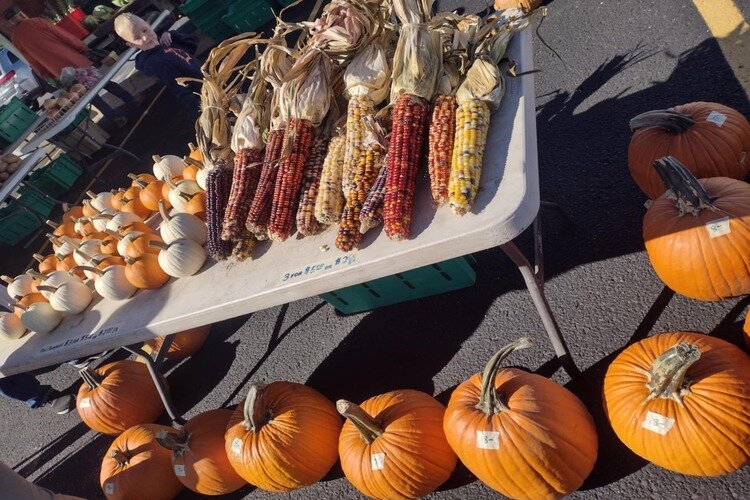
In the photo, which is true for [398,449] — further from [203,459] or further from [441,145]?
[441,145]

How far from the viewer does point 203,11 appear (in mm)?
8359

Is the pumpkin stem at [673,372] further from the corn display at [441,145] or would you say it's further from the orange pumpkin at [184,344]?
the orange pumpkin at [184,344]

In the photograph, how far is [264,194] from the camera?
2695 mm

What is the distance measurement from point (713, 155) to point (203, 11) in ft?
26.6

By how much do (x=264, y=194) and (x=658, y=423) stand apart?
216cm

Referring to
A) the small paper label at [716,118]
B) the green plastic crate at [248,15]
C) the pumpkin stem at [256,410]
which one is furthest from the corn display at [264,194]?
the green plastic crate at [248,15]

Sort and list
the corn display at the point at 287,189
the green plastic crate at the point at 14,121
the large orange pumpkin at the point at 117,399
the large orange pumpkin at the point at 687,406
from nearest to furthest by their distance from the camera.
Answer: the large orange pumpkin at the point at 687,406 < the corn display at the point at 287,189 < the large orange pumpkin at the point at 117,399 < the green plastic crate at the point at 14,121

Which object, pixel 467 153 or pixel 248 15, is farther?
pixel 248 15

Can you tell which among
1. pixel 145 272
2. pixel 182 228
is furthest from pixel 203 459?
pixel 182 228

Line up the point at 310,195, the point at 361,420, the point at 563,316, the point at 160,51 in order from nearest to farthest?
1. the point at 361,420
2. the point at 310,195
3. the point at 563,316
4. the point at 160,51

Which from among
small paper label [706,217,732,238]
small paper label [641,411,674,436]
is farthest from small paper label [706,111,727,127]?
small paper label [641,411,674,436]

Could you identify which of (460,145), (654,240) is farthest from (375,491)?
(654,240)

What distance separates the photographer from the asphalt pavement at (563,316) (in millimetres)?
2850

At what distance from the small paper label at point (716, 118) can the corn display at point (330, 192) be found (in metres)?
2.13
